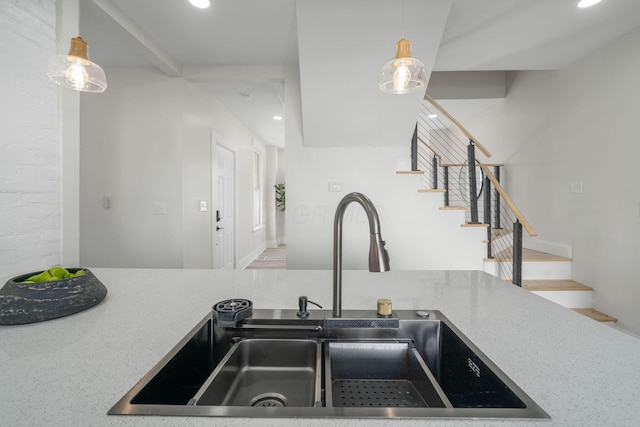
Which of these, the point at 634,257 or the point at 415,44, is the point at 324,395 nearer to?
the point at 415,44

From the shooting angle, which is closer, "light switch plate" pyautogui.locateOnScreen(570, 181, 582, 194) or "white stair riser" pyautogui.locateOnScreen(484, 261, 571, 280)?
"light switch plate" pyautogui.locateOnScreen(570, 181, 582, 194)

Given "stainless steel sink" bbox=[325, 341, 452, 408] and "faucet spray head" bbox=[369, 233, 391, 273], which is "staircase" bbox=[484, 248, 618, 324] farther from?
"faucet spray head" bbox=[369, 233, 391, 273]

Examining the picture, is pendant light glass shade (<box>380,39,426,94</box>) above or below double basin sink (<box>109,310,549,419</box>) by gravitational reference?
above

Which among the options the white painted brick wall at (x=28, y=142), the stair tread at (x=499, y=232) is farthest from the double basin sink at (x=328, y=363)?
the stair tread at (x=499, y=232)

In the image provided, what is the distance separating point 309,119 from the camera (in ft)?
9.42

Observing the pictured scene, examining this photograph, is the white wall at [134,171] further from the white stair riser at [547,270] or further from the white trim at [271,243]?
the white trim at [271,243]

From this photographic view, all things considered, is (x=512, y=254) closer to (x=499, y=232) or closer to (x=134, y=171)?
(x=499, y=232)

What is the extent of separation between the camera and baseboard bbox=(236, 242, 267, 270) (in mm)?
4953

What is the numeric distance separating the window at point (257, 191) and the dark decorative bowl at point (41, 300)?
5.20 metres

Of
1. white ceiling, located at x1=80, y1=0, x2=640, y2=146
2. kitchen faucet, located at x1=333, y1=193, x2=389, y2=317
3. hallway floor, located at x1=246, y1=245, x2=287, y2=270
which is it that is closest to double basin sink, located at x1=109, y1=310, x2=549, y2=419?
kitchen faucet, located at x1=333, y1=193, x2=389, y2=317

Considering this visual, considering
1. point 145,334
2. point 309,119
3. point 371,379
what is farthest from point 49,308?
point 309,119

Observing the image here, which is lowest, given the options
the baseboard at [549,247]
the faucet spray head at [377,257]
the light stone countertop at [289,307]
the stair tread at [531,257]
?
the stair tread at [531,257]

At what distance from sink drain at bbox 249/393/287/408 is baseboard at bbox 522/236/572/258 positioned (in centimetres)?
359

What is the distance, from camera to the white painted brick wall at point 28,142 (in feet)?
4.70
